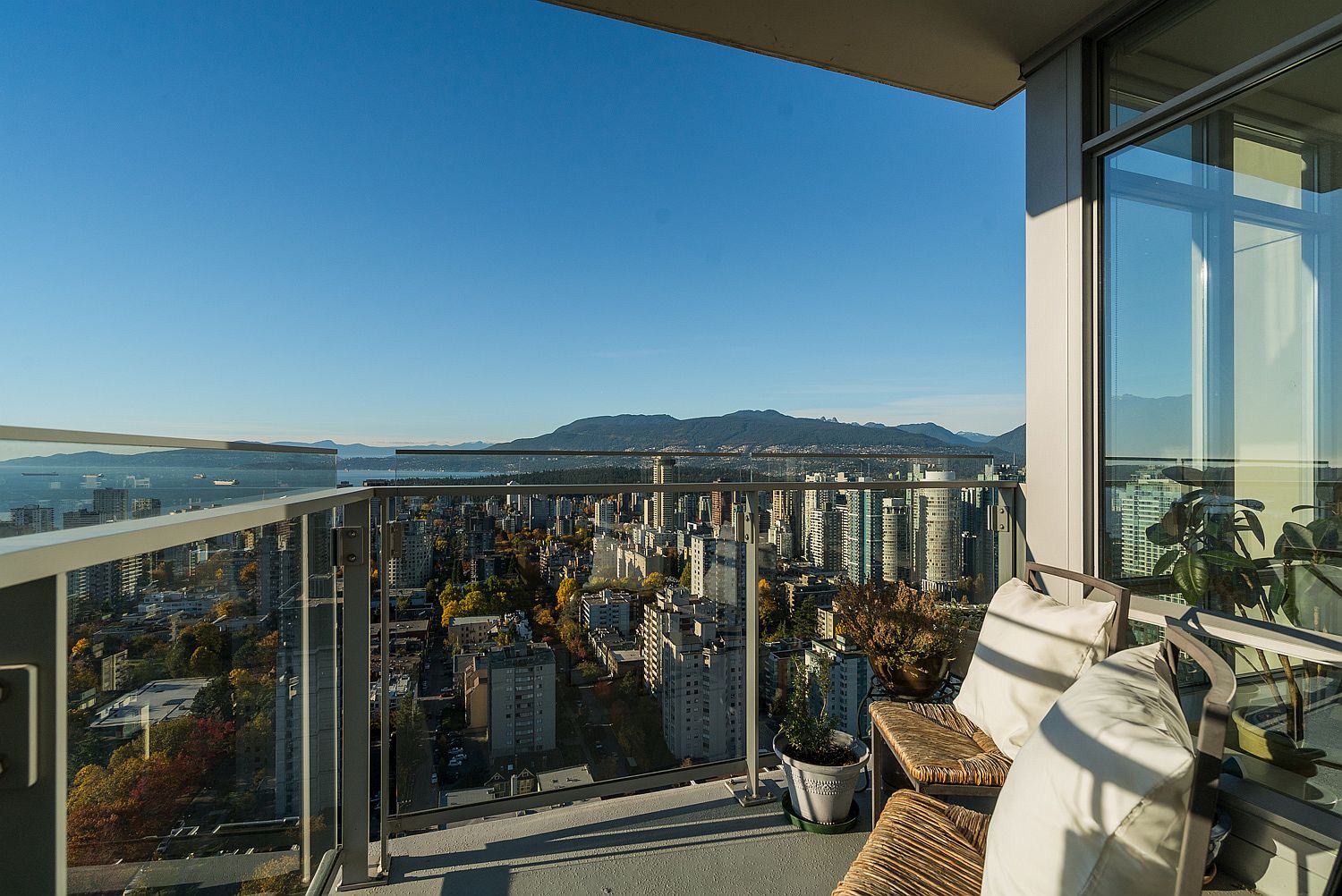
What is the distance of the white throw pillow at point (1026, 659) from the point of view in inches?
71.0

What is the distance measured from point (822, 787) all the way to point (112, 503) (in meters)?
2.04

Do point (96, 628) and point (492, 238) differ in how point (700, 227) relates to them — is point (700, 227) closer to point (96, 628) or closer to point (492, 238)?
point (492, 238)

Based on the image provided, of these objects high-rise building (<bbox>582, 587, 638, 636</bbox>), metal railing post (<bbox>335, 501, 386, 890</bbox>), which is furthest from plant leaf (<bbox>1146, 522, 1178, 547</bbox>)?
metal railing post (<bbox>335, 501, 386, 890</bbox>)

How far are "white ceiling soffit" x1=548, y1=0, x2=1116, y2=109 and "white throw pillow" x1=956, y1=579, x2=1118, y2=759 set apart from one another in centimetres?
206

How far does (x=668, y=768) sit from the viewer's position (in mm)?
2420

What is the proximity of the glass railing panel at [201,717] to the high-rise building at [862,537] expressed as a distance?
188 centimetres

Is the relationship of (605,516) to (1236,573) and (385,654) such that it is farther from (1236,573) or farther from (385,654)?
(1236,573)

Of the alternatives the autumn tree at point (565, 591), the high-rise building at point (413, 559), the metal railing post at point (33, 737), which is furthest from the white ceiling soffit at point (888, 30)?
the metal railing post at point (33, 737)

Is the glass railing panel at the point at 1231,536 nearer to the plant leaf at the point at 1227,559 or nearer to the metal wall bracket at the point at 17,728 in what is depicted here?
the plant leaf at the point at 1227,559

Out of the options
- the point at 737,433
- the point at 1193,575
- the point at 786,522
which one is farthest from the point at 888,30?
the point at 737,433

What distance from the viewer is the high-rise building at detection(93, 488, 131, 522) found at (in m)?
1.12

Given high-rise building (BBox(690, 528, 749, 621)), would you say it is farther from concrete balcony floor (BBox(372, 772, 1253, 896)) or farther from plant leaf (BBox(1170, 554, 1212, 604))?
plant leaf (BBox(1170, 554, 1212, 604))

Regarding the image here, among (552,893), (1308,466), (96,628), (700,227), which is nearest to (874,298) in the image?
(700,227)

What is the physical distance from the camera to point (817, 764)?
217 centimetres
